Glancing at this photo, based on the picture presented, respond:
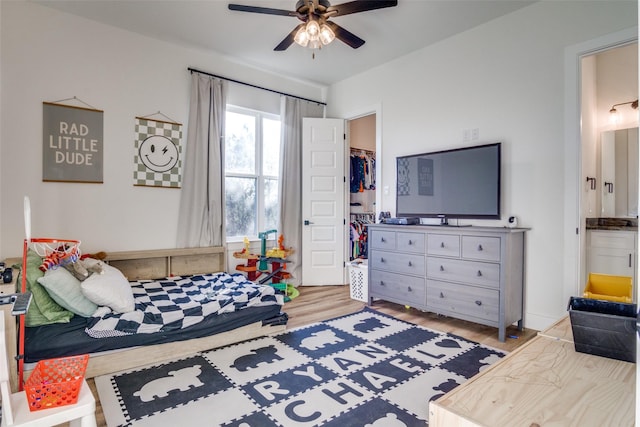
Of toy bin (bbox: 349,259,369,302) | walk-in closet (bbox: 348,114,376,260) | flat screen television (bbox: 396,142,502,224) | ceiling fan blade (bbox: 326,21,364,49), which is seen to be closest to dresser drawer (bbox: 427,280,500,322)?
flat screen television (bbox: 396,142,502,224)

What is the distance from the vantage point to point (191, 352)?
8.33 feet

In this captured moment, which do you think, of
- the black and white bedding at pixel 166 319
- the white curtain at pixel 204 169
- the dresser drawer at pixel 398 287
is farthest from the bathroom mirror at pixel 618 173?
the white curtain at pixel 204 169

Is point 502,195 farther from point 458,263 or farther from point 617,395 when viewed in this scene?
point 617,395

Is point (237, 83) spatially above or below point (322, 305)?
above

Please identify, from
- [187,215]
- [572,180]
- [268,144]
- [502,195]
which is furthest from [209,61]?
[572,180]

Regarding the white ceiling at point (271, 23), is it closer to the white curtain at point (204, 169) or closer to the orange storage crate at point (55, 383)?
the white curtain at point (204, 169)

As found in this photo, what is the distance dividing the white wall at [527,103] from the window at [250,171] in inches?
79.1

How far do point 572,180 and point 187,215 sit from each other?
12.2 ft

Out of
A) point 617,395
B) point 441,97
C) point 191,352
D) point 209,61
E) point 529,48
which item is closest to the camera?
point 617,395

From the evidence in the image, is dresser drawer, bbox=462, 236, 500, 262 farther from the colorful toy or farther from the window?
the window

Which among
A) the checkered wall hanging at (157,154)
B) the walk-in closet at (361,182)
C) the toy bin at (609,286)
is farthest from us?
the walk-in closet at (361,182)

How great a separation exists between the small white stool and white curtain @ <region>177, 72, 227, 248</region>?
2730 millimetres

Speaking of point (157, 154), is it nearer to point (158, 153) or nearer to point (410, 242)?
point (158, 153)

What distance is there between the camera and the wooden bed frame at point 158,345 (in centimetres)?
215
